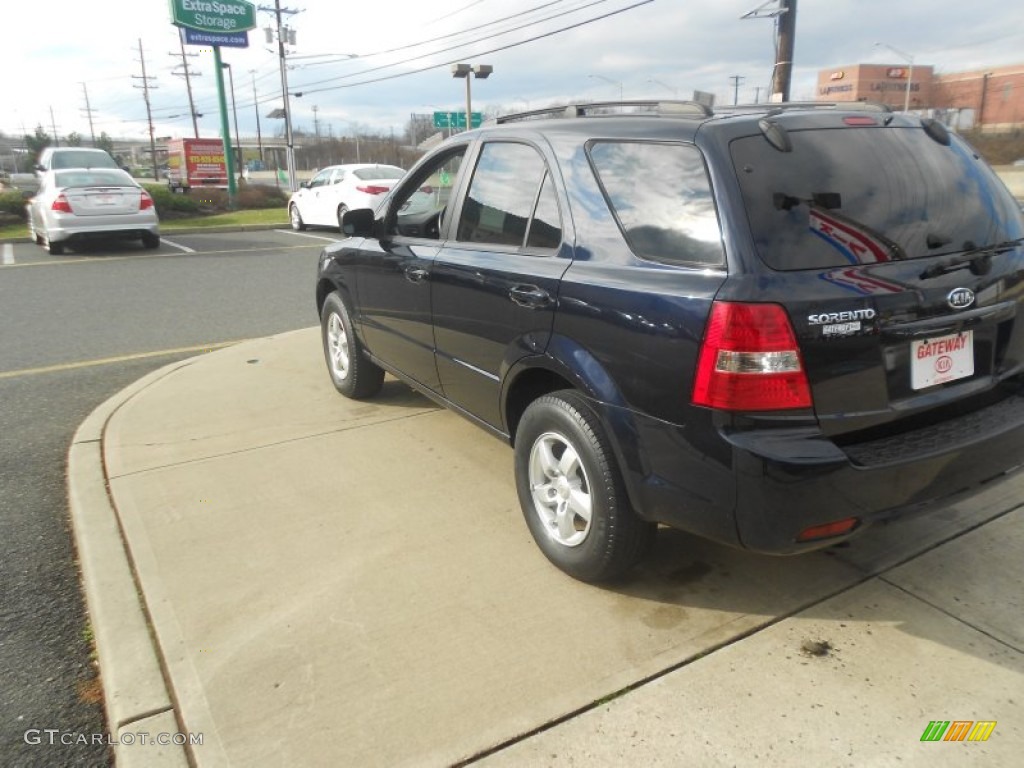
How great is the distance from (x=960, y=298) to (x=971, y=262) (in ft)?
0.58

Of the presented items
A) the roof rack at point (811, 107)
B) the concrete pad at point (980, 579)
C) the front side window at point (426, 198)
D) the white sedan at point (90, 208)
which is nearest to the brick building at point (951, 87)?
the white sedan at point (90, 208)

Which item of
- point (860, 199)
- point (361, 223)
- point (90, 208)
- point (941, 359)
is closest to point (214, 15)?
point (90, 208)

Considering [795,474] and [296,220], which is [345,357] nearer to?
[795,474]

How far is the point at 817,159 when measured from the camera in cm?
250

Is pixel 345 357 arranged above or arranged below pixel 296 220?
below

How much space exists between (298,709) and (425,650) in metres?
0.45

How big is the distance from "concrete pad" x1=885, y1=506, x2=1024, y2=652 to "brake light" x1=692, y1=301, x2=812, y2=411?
3.70 ft

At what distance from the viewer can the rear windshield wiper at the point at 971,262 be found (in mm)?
2461

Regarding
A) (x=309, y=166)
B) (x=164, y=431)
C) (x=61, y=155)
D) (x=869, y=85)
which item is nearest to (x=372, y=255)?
(x=164, y=431)

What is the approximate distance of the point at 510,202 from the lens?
336 cm

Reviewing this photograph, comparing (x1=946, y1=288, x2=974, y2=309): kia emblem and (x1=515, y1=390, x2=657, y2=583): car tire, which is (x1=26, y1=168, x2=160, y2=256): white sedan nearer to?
(x1=515, y1=390, x2=657, y2=583): car tire

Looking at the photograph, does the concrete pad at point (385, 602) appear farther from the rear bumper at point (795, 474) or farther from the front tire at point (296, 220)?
the front tire at point (296, 220)

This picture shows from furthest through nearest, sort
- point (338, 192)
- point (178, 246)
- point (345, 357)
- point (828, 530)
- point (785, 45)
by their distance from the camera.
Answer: point (338, 192) < point (178, 246) < point (785, 45) < point (345, 357) < point (828, 530)

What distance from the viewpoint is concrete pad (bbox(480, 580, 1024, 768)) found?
6.95 feet
